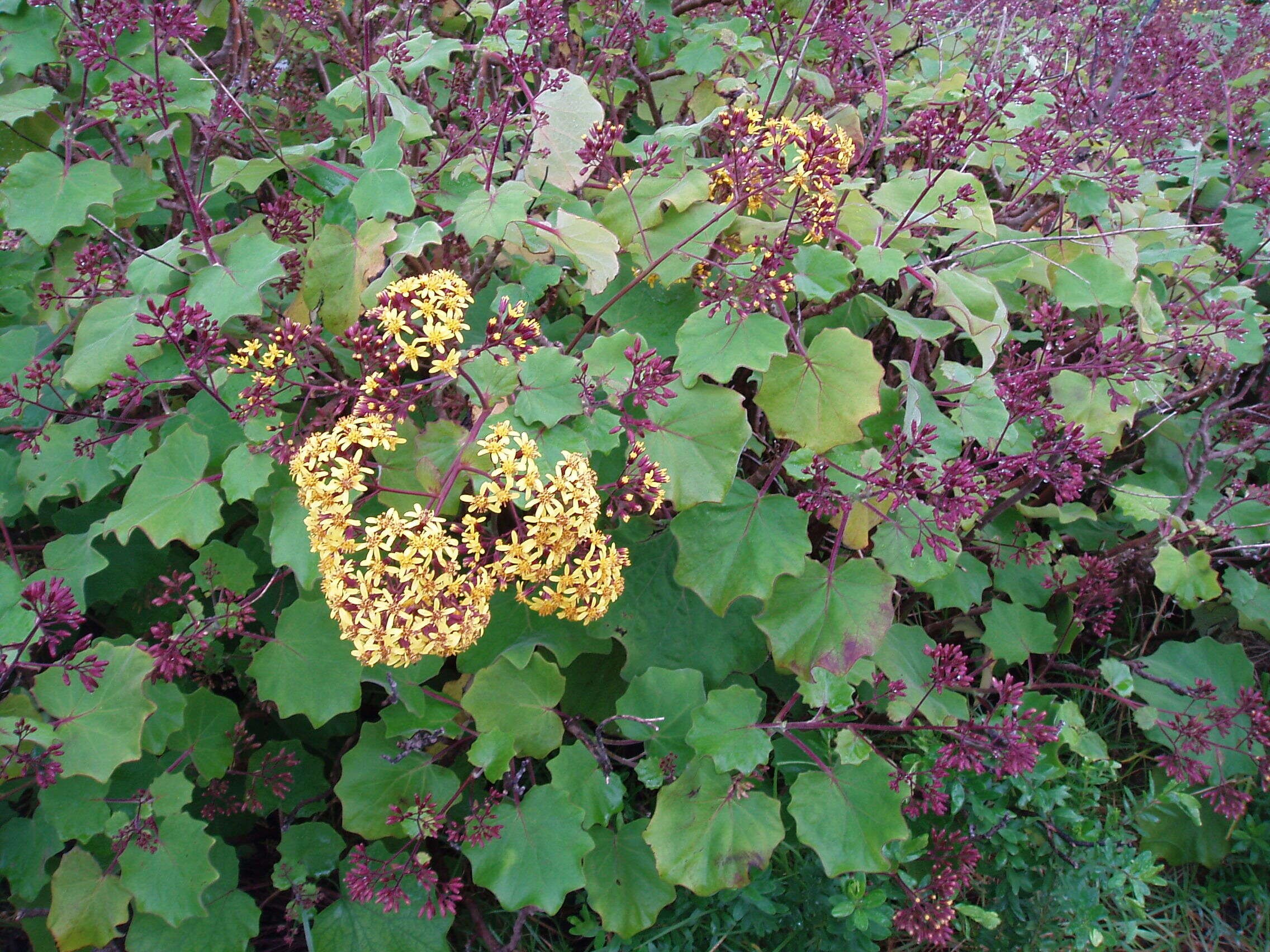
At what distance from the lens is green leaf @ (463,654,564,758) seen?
1993mm

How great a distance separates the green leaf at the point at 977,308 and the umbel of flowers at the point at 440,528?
0.88m

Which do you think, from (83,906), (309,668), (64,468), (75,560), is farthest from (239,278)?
(83,906)

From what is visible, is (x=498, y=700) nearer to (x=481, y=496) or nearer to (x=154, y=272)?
(x=481, y=496)

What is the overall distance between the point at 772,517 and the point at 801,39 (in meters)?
1.62

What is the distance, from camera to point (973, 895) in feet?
7.21

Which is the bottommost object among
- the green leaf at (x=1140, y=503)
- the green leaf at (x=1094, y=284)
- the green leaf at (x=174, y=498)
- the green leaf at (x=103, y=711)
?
the green leaf at (x=103, y=711)

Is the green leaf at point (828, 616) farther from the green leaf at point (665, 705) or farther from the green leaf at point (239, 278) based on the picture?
the green leaf at point (239, 278)

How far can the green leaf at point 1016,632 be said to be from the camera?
2.37 m

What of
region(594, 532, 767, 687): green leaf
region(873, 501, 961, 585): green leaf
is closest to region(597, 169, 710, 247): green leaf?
region(594, 532, 767, 687): green leaf

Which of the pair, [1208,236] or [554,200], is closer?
[554,200]

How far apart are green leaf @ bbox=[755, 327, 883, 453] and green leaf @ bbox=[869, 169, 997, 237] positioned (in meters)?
0.40

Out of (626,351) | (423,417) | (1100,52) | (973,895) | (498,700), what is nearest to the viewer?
(626,351)

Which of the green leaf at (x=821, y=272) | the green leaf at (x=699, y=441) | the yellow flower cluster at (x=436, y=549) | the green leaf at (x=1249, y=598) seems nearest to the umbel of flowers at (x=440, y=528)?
the yellow flower cluster at (x=436, y=549)

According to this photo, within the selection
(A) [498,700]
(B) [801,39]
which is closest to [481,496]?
(A) [498,700]
